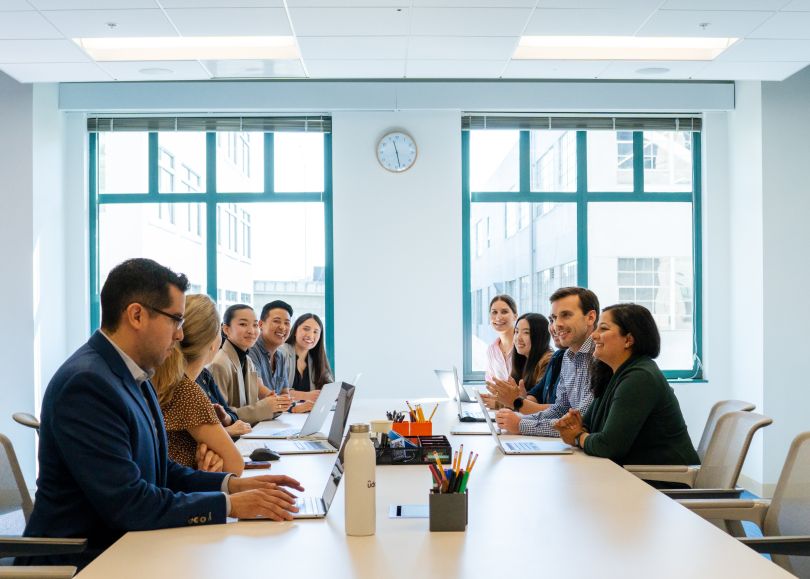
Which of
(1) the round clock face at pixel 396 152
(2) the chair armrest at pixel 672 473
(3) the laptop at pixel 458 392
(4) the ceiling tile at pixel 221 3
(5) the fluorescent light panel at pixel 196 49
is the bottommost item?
(2) the chair armrest at pixel 672 473

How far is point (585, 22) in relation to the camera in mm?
4699

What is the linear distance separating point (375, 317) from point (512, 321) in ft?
4.23

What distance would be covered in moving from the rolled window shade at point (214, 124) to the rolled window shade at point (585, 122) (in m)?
1.32

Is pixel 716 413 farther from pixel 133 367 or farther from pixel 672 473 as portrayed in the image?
pixel 133 367

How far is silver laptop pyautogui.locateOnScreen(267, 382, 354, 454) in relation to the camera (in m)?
3.21

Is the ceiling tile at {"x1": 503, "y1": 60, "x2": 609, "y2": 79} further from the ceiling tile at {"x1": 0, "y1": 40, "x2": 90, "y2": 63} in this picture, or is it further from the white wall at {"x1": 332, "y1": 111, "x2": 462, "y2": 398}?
the ceiling tile at {"x1": 0, "y1": 40, "x2": 90, "y2": 63}

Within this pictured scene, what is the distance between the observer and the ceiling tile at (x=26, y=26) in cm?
447

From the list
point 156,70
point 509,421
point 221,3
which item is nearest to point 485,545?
point 509,421

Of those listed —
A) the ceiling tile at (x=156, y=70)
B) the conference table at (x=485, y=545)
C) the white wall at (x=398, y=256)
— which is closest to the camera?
the conference table at (x=485, y=545)

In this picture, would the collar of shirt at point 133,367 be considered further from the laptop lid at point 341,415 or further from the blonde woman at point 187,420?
the laptop lid at point 341,415

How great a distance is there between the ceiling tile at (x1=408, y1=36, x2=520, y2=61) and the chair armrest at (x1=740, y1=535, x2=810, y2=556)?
3560 millimetres

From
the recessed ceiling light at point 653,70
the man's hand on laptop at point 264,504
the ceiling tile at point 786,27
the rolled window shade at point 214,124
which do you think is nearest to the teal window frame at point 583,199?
the rolled window shade at point 214,124

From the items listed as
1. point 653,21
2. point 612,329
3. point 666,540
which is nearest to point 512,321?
point 653,21

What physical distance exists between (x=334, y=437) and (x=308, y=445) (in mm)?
191
